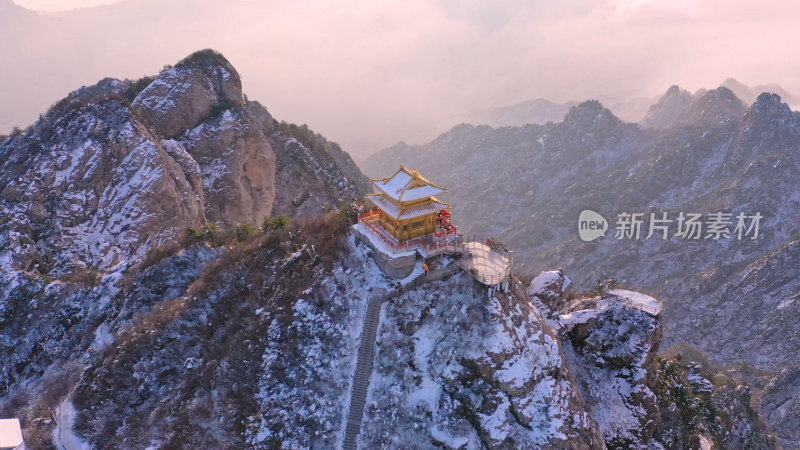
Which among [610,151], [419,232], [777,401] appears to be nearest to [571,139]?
[610,151]

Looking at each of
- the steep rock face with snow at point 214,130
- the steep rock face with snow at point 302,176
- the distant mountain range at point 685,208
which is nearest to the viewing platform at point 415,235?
the steep rock face with snow at point 214,130

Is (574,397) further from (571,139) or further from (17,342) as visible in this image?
(571,139)

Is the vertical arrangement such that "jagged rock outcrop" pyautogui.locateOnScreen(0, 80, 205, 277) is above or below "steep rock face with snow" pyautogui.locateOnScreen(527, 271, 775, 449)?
above

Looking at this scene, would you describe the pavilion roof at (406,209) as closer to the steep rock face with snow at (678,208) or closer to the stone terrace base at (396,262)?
the stone terrace base at (396,262)

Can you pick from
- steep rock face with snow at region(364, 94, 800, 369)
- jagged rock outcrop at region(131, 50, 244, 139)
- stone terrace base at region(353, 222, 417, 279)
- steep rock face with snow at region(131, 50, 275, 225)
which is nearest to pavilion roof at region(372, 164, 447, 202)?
stone terrace base at region(353, 222, 417, 279)

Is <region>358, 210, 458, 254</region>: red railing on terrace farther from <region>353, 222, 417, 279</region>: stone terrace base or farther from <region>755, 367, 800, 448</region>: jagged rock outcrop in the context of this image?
<region>755, 367, 800, 448</region>: jagged rock outcrop

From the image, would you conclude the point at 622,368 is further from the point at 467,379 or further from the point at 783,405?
the point at 783,405
